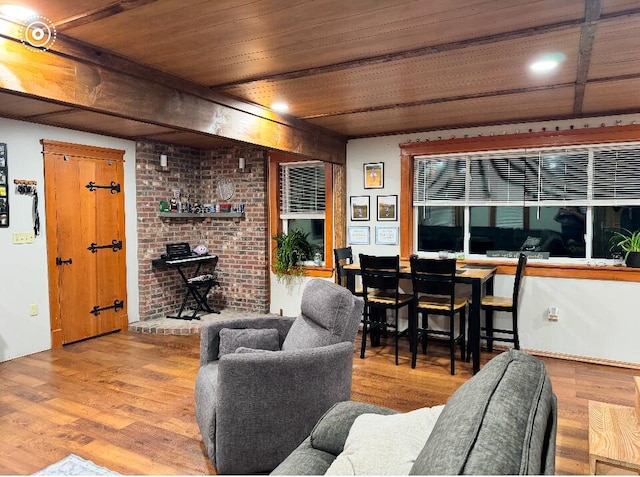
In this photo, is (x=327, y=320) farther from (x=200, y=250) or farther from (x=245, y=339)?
(x=200, y=250)

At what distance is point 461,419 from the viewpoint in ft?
3.37

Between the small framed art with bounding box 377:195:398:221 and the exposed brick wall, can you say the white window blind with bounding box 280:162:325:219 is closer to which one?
the exposed brick wall

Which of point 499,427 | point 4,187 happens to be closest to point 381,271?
point 499,427

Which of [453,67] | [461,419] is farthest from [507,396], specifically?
[453,67]

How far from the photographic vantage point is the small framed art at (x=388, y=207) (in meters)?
5.36

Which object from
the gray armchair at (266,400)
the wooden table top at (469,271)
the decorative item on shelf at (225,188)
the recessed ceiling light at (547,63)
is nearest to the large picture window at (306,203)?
the decorative item on shelf at (225,188)

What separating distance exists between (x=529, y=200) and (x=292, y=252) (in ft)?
9.19

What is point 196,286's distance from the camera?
5.77 m

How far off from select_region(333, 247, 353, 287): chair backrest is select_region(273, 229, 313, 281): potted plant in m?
0.67

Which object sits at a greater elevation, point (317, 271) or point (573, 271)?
point (573, 271)

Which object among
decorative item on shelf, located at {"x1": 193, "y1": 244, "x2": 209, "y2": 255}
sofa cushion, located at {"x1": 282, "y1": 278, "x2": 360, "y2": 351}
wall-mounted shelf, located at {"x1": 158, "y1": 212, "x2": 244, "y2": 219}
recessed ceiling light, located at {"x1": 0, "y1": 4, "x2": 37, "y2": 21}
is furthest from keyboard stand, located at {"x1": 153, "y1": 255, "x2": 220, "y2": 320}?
recessed ceiling light, located at {"x1": 0, "y1": 4, "x2": 37, "y2": 21}

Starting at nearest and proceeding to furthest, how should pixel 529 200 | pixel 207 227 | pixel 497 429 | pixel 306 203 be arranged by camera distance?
1. pixel 497 429
2. pixel 529 200
3. pixel 306 203
4. pixel 207 227

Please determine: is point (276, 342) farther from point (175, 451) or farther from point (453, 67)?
point (453, 67)

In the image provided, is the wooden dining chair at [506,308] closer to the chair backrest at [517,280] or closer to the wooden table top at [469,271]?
the chair backrest at [517,280]
